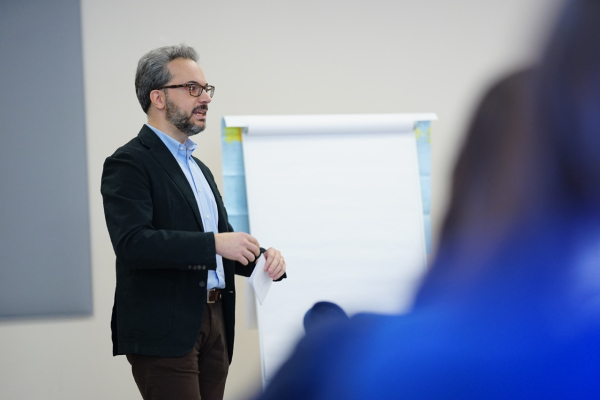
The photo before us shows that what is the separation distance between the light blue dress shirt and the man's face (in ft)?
0.17

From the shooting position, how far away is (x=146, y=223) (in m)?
1.54

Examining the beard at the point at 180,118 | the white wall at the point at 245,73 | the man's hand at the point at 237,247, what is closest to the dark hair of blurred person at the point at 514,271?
the man's hand at the point at 237,247

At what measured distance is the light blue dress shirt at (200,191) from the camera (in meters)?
1.73

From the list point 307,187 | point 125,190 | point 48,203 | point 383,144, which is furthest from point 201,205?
point 48,203

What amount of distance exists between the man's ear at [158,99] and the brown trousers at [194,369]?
57cm

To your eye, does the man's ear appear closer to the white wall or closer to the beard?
the beard

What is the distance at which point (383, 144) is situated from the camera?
2811 millimetres

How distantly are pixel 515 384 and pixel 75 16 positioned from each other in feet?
9.77

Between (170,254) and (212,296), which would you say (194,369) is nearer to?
(212,296)

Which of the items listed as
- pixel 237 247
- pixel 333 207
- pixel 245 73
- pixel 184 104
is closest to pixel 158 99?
pixel 184 104

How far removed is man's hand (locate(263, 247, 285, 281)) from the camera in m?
1.67

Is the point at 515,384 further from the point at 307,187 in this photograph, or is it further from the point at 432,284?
the point at 307,187

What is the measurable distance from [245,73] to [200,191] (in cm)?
152

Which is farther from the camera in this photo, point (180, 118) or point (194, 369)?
point (180, 118)
